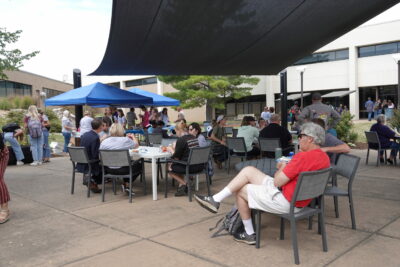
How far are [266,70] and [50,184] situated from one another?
575 centimetres

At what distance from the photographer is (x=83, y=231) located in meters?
3.92

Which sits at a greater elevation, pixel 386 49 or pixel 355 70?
pixel 386 49

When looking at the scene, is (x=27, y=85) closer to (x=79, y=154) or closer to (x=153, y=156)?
(x=79, y=154)

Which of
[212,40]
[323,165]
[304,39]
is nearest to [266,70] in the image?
[304,39]

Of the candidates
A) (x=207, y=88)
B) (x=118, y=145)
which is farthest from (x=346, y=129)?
(x=207, y=88)

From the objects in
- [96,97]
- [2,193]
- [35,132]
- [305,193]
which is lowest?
[2,193]

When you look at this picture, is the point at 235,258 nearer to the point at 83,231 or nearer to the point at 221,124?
the point at 83,231

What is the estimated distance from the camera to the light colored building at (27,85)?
3517 cm

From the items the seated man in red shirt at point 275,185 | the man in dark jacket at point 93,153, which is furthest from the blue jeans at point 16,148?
the seated man in red shirt at point 275,185

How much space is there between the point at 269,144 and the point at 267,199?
370cm

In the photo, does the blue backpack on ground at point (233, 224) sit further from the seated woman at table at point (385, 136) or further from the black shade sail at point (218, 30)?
the seated woman at table at point (385, 136)

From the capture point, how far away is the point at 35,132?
8.91 meters

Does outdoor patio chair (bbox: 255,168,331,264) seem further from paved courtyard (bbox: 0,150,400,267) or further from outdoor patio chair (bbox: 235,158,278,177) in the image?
outdoor patio chair (bbox: 235,158,278,177)

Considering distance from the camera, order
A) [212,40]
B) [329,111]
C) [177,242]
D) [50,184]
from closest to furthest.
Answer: [177,242] → [212,40] → [329,111] → [50,184]
